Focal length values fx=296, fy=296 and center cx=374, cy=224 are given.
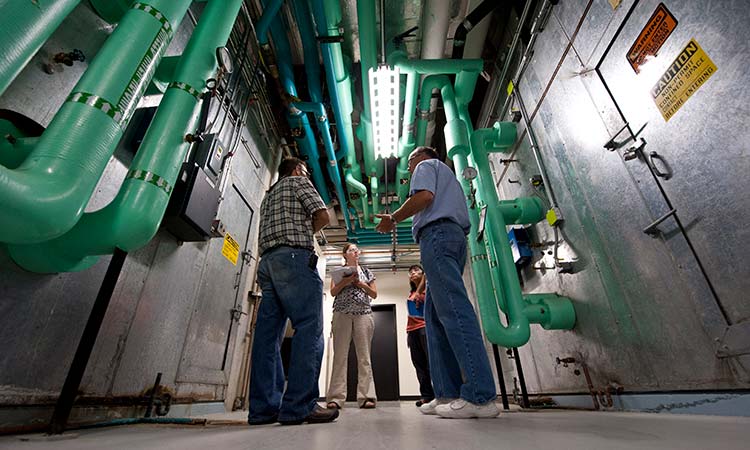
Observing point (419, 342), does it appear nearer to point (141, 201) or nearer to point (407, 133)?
point (407, 133)

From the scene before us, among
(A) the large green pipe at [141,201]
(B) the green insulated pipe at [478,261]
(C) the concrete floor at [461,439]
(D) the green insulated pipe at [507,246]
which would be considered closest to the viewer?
(C) the concrete floor at [461,439]

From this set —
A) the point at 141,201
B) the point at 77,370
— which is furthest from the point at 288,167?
the point at 77,370

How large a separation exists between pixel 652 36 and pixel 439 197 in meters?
1.30

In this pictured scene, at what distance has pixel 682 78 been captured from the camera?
1346 mm

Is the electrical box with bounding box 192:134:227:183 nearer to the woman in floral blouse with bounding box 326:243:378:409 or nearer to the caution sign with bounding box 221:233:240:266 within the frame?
the caution sign with bounding box 221:233:240:266

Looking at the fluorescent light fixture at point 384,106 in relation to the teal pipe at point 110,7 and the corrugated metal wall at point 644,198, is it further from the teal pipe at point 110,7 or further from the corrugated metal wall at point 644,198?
the teal pipe at point 110,7

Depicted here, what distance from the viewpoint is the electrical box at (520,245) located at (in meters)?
2.77

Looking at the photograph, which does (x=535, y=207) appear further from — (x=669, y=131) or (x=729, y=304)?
(x=729, y=304)

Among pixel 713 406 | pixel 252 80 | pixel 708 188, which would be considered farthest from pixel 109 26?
pixel 713 406

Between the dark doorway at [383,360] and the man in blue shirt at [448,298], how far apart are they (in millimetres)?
4361

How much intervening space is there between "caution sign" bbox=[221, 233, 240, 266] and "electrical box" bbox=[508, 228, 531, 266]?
2.71 m

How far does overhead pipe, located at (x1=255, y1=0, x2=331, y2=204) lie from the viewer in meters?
2.77

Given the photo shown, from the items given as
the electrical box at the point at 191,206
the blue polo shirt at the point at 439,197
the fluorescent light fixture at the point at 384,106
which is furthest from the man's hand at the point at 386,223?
the fluorescent light fixture at the point at 384,106

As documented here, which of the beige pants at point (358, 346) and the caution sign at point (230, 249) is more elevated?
the caution sign at point (230, 249)
